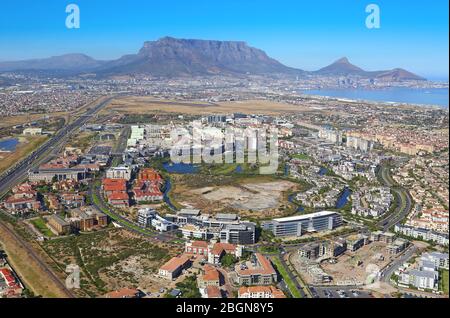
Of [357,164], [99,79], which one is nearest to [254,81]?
[99,79]

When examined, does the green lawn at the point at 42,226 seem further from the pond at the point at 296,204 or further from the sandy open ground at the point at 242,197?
the pond at the point at 296,204

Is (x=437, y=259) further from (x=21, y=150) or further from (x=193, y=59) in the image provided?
(x=193, y=59)

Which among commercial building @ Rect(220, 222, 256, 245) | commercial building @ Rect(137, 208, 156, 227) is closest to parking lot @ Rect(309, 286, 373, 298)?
commercial building @ Rect(220, 222, 256, 245)

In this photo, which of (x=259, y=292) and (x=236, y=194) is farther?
(x=236, y=194)

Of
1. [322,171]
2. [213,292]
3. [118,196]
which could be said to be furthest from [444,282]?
[322,171]
